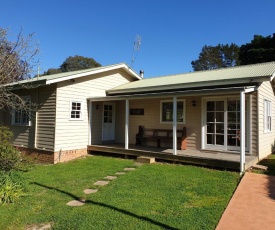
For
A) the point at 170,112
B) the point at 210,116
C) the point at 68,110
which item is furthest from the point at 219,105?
the point at 68,110

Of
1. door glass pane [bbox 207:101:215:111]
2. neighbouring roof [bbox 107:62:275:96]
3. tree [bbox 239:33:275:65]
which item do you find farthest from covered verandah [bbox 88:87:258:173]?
tree [bbox 239:33:275:65]

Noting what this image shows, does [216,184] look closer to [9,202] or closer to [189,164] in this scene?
[189,164]

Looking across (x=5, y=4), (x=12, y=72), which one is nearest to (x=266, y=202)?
(x=12, y=72)

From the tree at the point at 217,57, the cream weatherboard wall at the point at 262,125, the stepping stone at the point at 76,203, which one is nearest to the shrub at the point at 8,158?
the stepping stone at the point at 76,203

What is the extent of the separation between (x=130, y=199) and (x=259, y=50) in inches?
1222

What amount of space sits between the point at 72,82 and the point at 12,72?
358 centimetres

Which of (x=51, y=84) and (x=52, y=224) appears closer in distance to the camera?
(x=52, y=224)

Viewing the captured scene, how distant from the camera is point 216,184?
258 inches

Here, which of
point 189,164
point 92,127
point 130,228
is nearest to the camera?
point 130,228

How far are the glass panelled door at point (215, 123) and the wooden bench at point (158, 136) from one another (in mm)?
1037

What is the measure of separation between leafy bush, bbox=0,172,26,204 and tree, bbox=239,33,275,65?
30.7 metres

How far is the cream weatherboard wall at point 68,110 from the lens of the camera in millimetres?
10648

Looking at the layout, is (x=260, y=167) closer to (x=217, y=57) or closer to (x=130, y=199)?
(x=130, y=199)

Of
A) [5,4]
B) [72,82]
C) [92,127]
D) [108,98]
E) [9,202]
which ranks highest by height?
[5,4]
